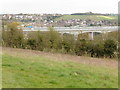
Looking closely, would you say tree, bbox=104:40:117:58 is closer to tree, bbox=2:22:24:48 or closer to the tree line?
the tree line

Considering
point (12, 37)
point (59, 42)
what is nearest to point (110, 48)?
point (59, 42)

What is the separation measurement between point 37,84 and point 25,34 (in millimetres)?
15852

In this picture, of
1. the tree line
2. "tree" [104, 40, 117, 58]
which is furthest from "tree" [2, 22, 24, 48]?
"tree" [104, 40, 117, 58]

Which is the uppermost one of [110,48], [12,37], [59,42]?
[12,37]

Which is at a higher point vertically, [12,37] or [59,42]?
[12,37]

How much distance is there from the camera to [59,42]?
18922mm

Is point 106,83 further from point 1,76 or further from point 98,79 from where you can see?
point 1,76

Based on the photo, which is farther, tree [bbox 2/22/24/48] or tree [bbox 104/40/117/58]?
tree [bbox 2/22/24/48]

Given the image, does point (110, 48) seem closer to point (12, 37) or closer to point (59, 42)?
point (59, 42)

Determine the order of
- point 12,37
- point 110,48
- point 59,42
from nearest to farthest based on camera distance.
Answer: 1. point 110,48
2. point 59,42
3. point 12,37

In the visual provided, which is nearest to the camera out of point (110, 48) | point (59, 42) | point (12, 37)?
point (110, 48)

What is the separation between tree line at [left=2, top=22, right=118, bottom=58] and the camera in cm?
1756

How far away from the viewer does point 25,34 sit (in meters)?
20.5

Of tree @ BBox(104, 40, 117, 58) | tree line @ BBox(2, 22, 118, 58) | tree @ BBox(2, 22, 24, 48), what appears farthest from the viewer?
tree @ BBox(2, 22, 24, 48)
